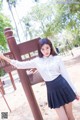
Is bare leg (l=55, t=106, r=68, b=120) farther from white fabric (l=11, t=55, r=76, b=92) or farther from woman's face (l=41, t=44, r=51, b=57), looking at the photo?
woman's face (l=41, t=44, r=51, b=57)

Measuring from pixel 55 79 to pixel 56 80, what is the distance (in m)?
0.02

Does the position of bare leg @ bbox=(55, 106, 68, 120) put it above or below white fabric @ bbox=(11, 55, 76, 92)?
below

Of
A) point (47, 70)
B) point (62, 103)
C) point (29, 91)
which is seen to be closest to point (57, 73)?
point (47, 70)

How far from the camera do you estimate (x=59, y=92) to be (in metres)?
3.42

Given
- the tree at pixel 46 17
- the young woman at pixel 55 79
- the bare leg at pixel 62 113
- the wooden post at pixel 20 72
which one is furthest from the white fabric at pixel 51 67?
the tree at pixel 46 17

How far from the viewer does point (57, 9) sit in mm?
23703

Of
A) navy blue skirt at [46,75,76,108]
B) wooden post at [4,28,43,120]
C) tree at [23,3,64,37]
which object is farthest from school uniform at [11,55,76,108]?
tree at [23,3,64,37]

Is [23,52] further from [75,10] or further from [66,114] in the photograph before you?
[75,10]

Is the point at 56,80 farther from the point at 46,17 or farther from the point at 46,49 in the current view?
the point at 46,17

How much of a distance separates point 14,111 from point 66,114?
3657 mm

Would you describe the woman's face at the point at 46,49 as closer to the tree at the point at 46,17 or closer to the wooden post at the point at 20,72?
the wooden post at the point at 20,72

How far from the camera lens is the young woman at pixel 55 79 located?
340 cm

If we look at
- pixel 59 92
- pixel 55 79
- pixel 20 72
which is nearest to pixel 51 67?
pixel 55 79

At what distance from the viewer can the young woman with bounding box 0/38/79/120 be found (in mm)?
3396
